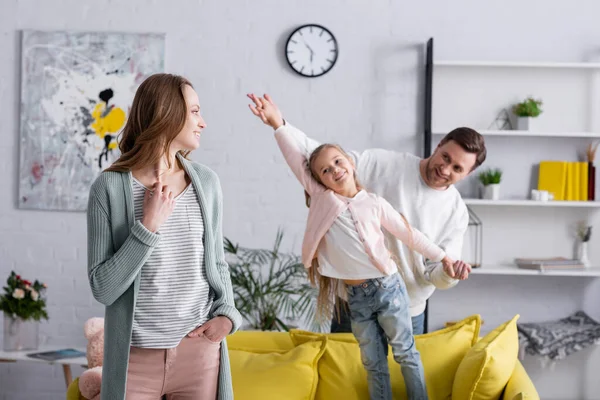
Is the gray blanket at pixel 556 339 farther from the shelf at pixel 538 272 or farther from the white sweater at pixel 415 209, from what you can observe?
the white sweater at pixel 415 209

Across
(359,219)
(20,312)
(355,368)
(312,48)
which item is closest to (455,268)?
(359,219)

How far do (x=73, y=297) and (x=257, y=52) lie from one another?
5.61ft

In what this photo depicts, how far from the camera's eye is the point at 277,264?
163 inches

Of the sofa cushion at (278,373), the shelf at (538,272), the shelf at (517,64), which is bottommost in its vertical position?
the sofa cushion at (278,373)

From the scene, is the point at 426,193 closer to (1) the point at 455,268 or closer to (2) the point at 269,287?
(1) the point at 455,268

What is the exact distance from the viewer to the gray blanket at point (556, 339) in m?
3.84

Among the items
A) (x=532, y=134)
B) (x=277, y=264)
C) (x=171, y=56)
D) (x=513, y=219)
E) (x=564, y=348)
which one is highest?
(x=171, y=56)

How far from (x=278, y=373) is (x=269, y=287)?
106cm

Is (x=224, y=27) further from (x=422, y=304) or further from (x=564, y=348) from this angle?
(x=564, y=348)

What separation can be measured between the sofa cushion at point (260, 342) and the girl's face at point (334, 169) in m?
0.75

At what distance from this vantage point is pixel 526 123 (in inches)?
157

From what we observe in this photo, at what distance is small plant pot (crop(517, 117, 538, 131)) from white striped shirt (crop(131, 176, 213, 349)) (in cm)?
268

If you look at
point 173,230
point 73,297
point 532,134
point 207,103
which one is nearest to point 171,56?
point 207,103

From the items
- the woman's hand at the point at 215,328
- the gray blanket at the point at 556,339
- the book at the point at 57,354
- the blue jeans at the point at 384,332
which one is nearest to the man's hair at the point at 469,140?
the blue jeans at the point at 384,332
